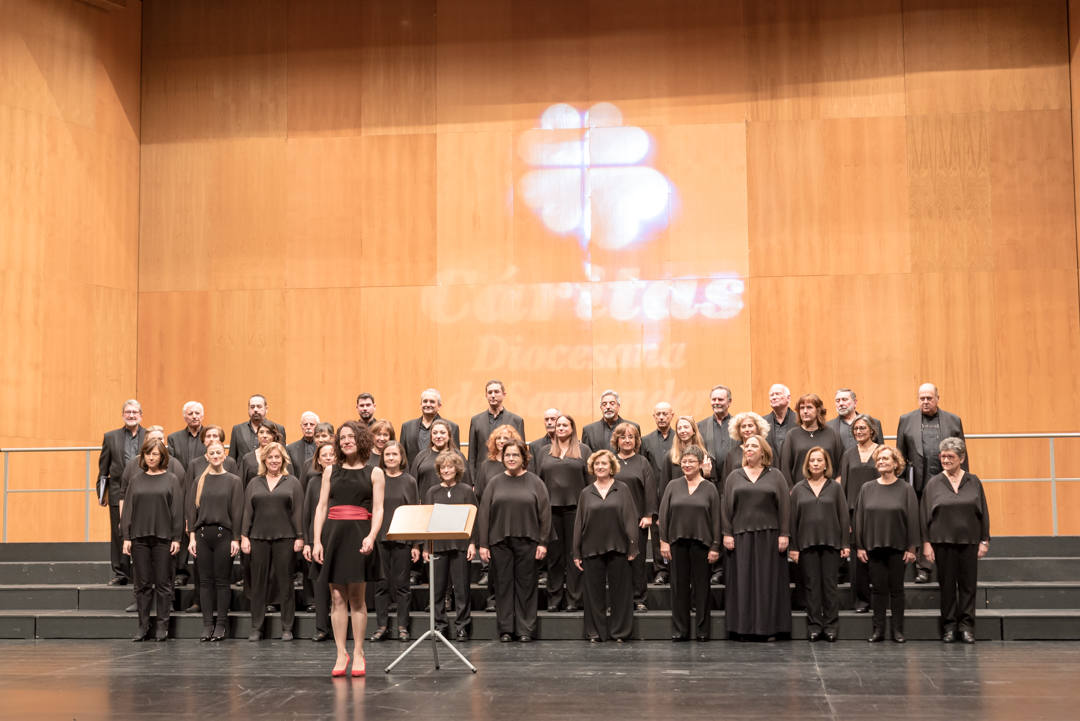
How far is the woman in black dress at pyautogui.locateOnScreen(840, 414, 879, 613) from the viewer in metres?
8.61

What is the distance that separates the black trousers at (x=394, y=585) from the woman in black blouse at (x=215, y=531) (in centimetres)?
108

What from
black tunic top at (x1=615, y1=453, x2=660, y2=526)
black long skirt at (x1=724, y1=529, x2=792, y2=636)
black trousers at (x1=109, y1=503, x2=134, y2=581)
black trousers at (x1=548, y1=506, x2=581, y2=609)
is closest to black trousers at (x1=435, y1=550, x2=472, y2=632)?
black trousers at (x1=548, y1=506, x2=581, y2=609)

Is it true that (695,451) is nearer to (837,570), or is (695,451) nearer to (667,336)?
(837,570)

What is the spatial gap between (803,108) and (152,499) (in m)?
7.23

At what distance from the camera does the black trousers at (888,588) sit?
26.8 feet

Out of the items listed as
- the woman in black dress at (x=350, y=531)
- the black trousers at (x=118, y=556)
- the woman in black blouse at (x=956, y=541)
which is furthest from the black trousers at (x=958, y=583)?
the black trousers at (x=118, y=556)

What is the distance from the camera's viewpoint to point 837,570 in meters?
8.42

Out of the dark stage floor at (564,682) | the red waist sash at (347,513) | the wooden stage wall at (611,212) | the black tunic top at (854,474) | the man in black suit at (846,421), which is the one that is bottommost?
the dark stage floor at (564,682)

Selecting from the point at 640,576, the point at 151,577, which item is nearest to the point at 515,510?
the point at 640,576

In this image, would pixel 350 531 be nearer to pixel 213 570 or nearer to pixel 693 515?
pixel 213 570

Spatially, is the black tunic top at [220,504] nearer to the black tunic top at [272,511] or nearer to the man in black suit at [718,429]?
the black tunic top at [272,511]

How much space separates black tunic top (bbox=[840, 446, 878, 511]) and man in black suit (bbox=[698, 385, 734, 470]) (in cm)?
89

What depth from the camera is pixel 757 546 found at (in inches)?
330

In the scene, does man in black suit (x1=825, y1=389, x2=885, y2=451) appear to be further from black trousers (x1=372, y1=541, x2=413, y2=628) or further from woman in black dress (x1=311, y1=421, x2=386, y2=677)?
woman in black dress (x1=311, y1=421, x2=386, y2=677)
